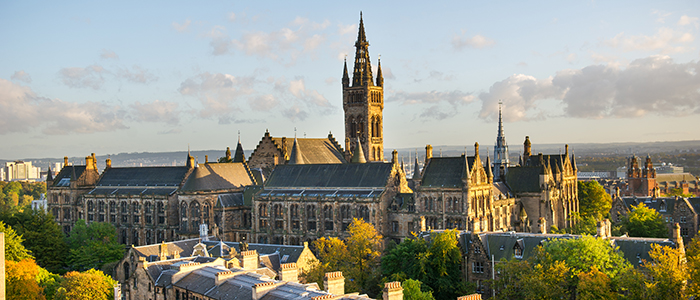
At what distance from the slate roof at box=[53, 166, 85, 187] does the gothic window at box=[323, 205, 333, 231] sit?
6948 cm

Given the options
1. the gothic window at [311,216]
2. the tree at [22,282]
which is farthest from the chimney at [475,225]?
the tree at [22,282]

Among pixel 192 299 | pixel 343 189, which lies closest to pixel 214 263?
pixel 192 299

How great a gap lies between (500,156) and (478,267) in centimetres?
6254

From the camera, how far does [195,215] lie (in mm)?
128375

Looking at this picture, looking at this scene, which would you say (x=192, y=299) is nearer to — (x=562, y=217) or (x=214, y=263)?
(x=214, y=263)

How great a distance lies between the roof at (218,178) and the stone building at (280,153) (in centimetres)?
679

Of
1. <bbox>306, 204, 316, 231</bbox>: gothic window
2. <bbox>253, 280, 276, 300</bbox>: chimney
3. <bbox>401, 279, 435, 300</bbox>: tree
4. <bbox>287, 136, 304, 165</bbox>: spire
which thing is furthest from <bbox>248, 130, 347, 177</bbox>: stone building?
<bbox>253, 280, 276, 300</bbox>: chimney

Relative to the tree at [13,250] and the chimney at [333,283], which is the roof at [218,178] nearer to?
the tree at [13,250]

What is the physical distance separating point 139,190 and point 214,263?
83042mm

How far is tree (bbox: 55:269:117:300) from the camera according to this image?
74.4 metres

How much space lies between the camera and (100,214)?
150000mm

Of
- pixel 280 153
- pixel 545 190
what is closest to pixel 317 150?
pixel 280 153

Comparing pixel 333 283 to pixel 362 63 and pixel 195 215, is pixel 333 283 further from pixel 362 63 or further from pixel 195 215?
pixel 362 63

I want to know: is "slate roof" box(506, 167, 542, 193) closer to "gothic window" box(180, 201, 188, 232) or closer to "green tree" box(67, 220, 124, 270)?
"gothic window" box(180, 201, 188, 232)
